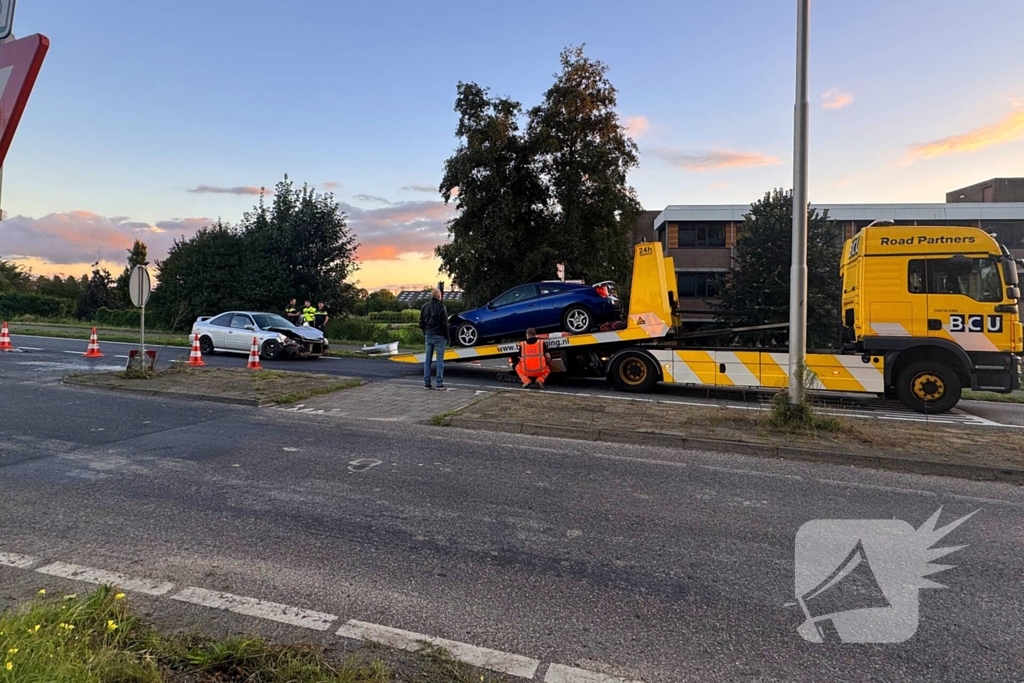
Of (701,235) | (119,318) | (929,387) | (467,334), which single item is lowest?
(929,387)

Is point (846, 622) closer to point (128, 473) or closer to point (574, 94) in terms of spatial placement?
point (128, 473)

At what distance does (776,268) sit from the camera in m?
22.8

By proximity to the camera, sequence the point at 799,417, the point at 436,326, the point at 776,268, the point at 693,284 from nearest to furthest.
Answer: the point at 799,417, the point at 436,326, the point at 776,268, the point at 693,284

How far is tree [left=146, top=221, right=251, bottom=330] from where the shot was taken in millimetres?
27891

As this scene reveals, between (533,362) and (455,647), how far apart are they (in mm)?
9622

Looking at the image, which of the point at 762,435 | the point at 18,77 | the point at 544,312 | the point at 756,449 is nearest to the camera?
the point at 18,77

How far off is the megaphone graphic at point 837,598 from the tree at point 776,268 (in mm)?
18957

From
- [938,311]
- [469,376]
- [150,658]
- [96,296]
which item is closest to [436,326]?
[469,376]

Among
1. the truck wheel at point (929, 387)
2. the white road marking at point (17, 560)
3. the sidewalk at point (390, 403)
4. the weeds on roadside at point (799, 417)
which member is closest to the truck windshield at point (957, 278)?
the truck wheel at point (929, 387)

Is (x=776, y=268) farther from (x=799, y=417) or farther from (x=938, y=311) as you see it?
(x=799, y=417)

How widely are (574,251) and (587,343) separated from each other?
1135cm

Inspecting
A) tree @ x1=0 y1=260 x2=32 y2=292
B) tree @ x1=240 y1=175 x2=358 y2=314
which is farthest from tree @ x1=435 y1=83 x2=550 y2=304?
tree @ x1=0 y1=260 x2=32 y2=292

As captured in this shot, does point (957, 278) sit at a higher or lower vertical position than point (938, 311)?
higher

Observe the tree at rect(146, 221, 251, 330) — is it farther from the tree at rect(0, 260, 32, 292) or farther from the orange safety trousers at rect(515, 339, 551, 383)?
the tree at rect(0, 260, 32, 292)
